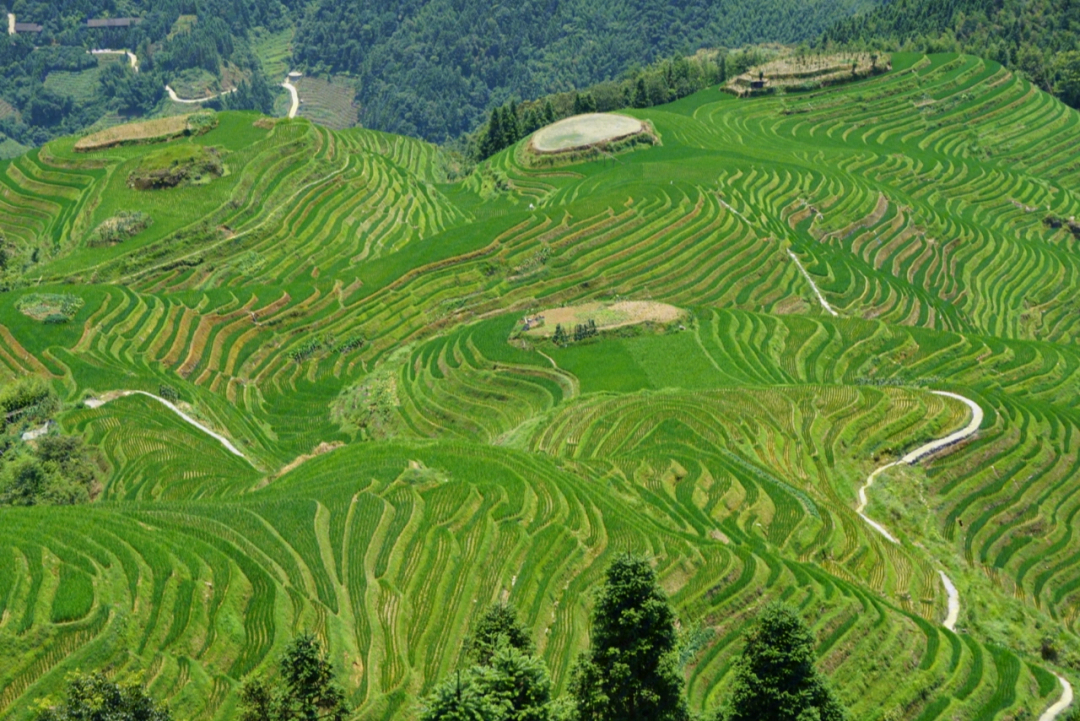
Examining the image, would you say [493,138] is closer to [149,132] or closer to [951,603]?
[149,132]

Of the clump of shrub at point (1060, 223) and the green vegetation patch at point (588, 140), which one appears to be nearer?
the clump of shrub at point (1060, 223)

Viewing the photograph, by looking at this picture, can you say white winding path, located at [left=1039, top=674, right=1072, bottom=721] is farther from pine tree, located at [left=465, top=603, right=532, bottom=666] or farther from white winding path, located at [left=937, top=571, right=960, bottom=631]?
pine tree, located at [left=465, top=603, right=532, bottom=666]

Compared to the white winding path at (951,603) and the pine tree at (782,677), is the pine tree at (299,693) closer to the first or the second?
the pine tree at (782,677)

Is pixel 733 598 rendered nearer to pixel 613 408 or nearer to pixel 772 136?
pixel 613 408

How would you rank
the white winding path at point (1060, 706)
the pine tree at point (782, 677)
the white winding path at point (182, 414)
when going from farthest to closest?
the white winding path at point (182, 414), the white winding path at point (1060, 706), the pine tree at point (782, 677)

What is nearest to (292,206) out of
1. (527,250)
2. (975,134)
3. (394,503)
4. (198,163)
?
(198,163)

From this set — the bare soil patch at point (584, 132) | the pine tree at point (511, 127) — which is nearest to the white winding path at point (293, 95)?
the pine tree at point (511, 127)

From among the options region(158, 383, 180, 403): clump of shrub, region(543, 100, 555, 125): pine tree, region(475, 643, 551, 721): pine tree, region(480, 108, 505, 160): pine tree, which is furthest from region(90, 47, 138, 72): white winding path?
region(475, 643, 551, 721): pine tree
